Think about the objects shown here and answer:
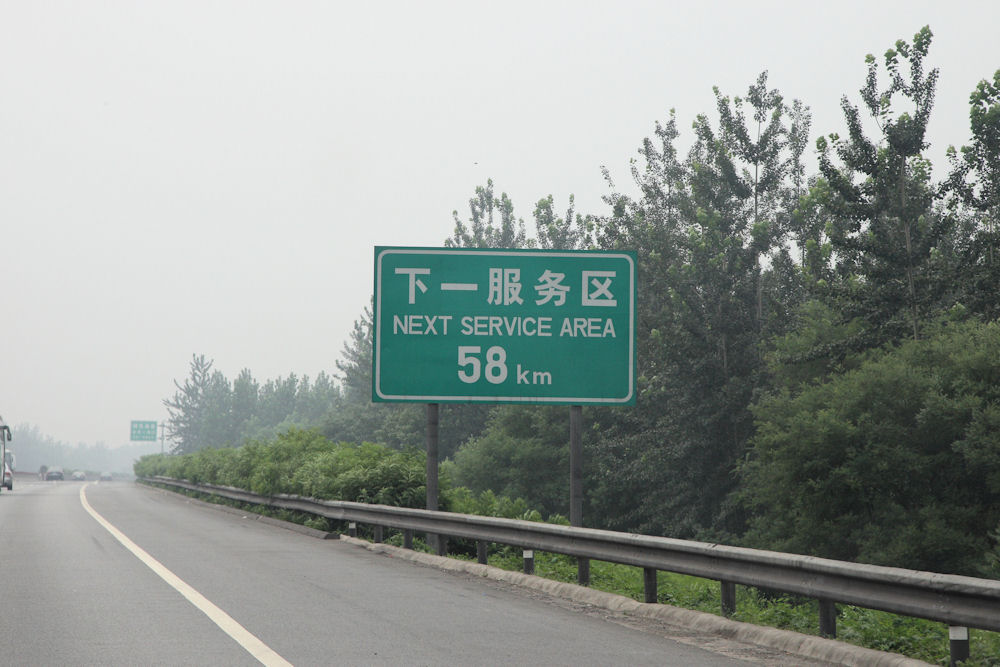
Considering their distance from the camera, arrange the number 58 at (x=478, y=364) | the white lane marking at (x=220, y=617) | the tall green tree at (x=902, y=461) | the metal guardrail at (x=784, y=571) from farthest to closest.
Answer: the tall green tree at (x=902, y=461)
the number 58 at (x=478, y=364)
the white lane marking at (x=220, y=617)
the metal guardrail at (x=784, y=571)

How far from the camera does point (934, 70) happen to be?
4544 centimetres

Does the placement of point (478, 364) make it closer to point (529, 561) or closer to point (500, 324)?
point (500, 324)

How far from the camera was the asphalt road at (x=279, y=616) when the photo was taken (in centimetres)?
795

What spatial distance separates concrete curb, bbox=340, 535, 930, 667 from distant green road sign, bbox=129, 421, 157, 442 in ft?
486

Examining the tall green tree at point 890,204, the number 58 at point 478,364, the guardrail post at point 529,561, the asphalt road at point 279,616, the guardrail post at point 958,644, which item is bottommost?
the asphalt road at point 279,616

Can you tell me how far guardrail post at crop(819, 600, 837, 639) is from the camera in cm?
834

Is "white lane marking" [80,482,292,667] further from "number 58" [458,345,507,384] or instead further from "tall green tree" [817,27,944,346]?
"tall green tree" [817,27,944,346]

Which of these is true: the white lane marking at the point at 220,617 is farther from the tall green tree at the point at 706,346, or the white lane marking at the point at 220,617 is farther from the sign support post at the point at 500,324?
the tall green tree at the point at 706,346

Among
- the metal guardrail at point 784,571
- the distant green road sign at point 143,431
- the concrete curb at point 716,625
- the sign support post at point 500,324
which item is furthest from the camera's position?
the distant green road sign at point 143,431

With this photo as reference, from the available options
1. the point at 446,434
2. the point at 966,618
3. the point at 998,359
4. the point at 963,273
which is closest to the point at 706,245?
the point at 963,273

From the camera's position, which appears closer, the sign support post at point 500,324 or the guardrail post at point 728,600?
the guardrail post at point 728,600

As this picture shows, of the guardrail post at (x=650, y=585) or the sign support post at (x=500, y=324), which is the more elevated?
the sign support post at (x=500, y=324)

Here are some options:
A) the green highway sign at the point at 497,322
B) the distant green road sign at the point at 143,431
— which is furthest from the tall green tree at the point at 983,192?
the distant green road sign at the point at 143,431

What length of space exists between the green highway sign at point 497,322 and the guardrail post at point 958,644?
1051 centimetres
